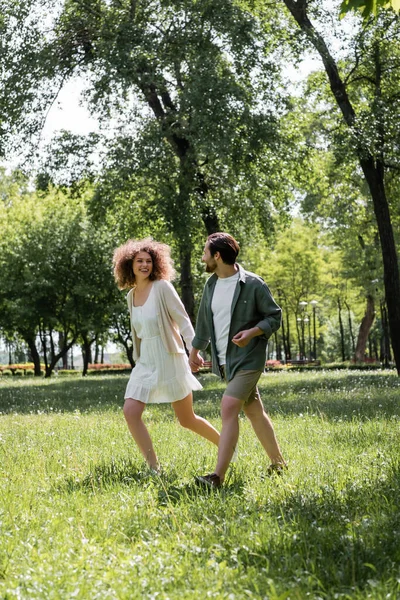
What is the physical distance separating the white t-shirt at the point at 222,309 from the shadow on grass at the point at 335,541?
1608 mm

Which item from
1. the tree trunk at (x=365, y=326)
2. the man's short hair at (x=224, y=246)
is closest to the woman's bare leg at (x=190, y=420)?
the man's short hair at (x=224, y=246)

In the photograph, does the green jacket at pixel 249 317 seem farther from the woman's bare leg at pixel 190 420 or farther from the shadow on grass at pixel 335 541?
the shadow on grass at pixel 335 541

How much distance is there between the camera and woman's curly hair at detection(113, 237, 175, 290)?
7.64 metres

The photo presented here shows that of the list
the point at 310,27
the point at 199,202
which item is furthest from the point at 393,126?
the point at 199,202

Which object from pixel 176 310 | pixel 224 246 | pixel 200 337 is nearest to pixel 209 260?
pixel 224 246

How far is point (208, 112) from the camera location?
2150cm

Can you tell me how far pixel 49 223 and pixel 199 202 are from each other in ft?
63.8

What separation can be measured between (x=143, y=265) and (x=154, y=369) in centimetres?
99

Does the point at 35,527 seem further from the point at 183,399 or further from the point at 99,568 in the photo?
the point at 183,399

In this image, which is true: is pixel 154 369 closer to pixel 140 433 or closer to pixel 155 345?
pixel 155 345

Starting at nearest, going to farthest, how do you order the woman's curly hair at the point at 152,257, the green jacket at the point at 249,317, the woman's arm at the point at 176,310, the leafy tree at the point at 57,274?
the green jacket at the point at 249,317, the woman's arm at the point at 176,310, the woman's curly hair at the point at 152,257, the leafy tree at the point at 57,274

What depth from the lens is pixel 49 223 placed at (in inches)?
1700

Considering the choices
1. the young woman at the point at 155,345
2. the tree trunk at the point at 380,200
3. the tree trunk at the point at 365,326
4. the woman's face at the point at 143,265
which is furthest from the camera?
the tree trunk at the point at 365,326

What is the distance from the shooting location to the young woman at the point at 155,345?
7250 millimetres
